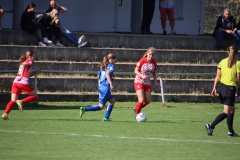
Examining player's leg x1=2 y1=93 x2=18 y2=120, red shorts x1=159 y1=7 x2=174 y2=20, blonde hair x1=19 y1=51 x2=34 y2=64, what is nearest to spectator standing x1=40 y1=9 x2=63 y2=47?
red shorts x1=159 y1=7 x2=174 y2=20

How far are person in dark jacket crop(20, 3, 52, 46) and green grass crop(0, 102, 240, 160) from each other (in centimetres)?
471

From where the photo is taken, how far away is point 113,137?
1476 cm

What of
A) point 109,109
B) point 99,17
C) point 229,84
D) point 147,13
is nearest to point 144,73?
point 109,109

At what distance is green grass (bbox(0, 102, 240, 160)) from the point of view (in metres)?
12.5

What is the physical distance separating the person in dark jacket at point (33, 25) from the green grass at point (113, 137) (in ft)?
15.5

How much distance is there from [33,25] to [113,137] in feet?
37.3

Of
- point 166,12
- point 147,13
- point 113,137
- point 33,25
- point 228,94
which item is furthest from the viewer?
point 166,12

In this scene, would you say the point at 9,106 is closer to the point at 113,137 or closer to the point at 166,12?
the point at 113,137

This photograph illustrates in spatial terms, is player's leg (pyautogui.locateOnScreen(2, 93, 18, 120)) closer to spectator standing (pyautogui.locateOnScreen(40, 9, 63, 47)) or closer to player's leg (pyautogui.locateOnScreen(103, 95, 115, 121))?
player's leg (pyautogui.locateOnScreen(103, 95, 115, 121))

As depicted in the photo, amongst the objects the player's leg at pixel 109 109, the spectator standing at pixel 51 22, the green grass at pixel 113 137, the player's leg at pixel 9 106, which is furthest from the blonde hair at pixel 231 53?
the spectator standing at pixel 51 22

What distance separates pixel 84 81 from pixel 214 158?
12.4 meters

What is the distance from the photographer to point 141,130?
634 inches

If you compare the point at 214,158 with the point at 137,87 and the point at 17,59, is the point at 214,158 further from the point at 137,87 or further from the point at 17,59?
the point at 17,59

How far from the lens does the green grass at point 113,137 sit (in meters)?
12.5
